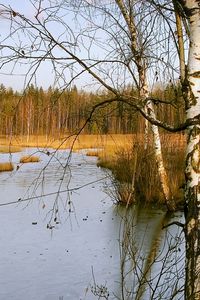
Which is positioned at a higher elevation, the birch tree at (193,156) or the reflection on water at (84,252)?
the birch tree at (193,156)

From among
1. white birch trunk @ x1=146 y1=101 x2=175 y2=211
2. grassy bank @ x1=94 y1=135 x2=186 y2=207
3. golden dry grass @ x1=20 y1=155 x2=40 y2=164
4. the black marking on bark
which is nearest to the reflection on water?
golden dry grass @ x1=20 y1=155 x2=40 y2=164

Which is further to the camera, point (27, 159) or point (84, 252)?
point (84, 252)

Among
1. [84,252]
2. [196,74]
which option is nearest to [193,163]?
[196,74]

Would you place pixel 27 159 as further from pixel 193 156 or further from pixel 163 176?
pixel 163 176

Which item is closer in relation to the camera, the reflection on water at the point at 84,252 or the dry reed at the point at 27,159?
the dry reed at the point at 27,159

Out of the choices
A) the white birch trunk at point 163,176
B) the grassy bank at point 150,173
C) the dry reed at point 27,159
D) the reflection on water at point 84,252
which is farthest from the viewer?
the grassy bank at point 150,173

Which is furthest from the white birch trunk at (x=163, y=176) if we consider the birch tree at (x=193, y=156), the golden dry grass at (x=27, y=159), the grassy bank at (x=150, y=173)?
the birch tree at (x=193, y=156)

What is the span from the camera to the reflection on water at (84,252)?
4262 millimetres

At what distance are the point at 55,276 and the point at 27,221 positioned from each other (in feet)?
11.6

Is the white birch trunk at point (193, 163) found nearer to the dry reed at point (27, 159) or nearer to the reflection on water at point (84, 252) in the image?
the reflection on water at point (84, 252)

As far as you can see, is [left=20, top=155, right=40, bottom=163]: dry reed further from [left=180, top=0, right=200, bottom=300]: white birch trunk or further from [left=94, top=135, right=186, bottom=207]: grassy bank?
[left=94, top=135, right=186, bottom=207]: grassy bank

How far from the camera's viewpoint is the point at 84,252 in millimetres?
7371

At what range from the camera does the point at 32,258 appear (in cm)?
705

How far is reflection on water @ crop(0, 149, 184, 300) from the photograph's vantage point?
14.0 feet
